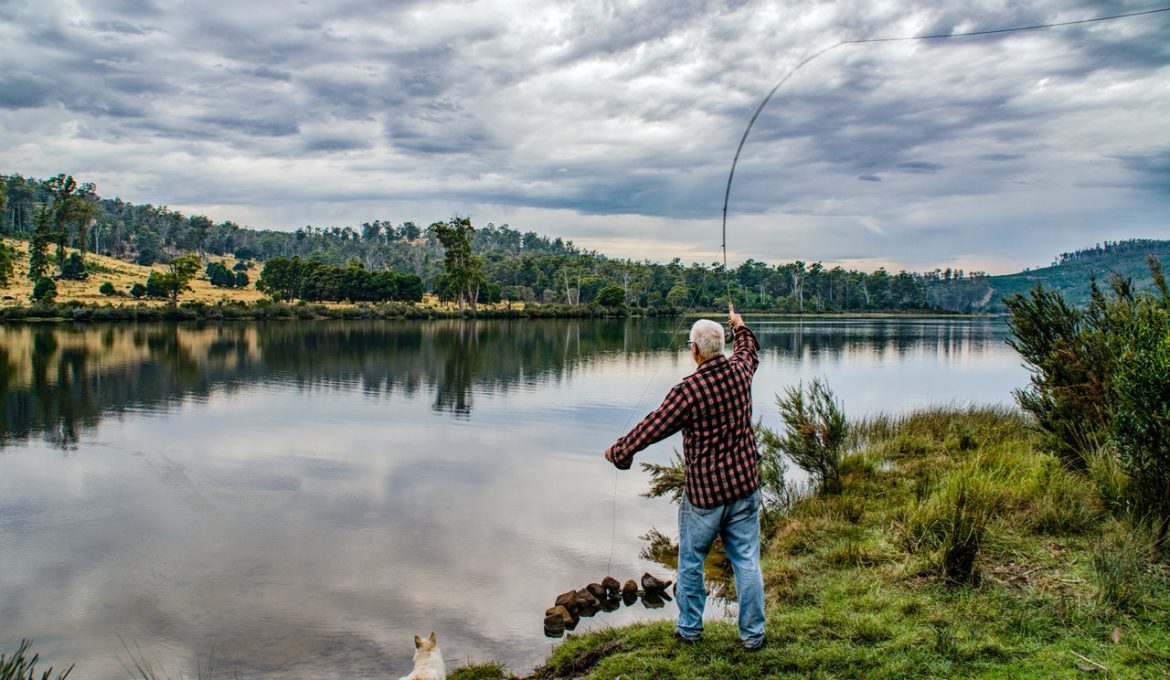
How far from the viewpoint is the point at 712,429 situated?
506cm

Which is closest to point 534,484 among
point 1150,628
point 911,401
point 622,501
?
point 622,501

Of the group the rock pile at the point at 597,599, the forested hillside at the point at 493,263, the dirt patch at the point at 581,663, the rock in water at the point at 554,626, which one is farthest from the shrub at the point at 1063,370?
the forested hillside at the point at 493,263

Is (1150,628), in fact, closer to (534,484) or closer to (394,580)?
(394,580)

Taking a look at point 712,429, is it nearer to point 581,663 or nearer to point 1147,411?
point 581,663

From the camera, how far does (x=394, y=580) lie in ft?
31.2

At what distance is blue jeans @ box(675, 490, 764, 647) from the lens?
16.9 ft

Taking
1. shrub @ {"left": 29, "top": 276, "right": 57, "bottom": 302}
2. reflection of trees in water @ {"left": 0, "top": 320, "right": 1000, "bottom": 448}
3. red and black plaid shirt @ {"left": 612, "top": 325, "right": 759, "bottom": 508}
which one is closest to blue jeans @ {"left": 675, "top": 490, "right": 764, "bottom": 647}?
red and black plaid shirt @ {"left": 612, "top": 325, "right": 759, "bottom": 508}

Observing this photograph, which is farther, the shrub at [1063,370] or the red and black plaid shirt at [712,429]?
the shrub at [1063,370]

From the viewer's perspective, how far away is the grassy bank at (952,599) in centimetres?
494

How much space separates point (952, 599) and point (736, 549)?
88.7 inches

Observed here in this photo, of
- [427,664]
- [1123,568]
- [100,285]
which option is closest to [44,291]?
[100,285]

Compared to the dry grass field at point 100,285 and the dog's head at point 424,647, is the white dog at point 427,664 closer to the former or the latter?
the dog's head at point 424,647

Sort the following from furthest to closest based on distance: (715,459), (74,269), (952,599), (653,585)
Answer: (74,269) → (653,585) → (952,599) → (715,459)

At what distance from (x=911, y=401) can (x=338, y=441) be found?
19.7 m
